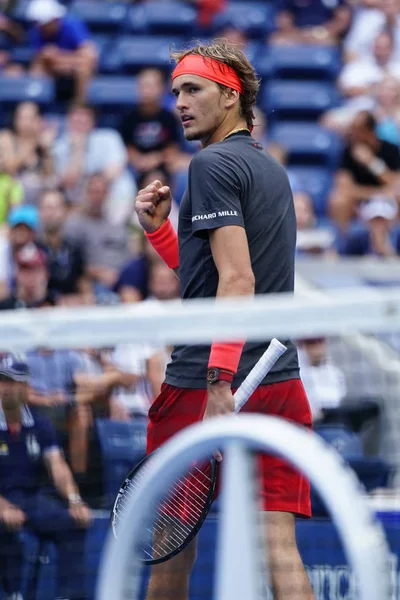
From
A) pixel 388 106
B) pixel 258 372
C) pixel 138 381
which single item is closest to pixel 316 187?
pixel 388 106

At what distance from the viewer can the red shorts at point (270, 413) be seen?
114 inches

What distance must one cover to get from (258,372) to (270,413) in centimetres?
19

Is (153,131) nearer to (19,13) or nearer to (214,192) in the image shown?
(19,13)

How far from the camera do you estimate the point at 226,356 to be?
2.79 meters

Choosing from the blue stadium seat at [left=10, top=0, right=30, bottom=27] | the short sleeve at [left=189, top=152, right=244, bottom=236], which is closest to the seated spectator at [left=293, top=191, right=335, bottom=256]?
the blue stadium seat at [left=10, top=0, right=30, bottom=27]

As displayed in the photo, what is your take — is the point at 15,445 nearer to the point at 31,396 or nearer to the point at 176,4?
the point at 31,396

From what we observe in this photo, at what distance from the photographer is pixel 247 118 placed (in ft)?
10.6

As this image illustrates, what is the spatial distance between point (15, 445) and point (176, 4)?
8.19 meters

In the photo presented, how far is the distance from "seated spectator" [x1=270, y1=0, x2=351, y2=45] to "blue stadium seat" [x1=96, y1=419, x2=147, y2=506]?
296 inches

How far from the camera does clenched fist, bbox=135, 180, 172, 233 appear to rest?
11.0ft

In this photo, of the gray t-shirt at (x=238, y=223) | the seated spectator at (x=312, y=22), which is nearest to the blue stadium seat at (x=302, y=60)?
the seated spectator at (x=312, y=22)

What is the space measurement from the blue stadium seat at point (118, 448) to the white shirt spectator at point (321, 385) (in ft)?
2.64

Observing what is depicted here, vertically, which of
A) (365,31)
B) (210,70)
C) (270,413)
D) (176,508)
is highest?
(365,31)

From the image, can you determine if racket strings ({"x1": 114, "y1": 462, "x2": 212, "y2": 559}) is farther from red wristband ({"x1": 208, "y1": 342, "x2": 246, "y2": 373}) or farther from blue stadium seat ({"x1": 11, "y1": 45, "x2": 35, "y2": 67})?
blue stadium seat ({"x1": 11, "y1": 45, "x2": 35, "y2": 67})
